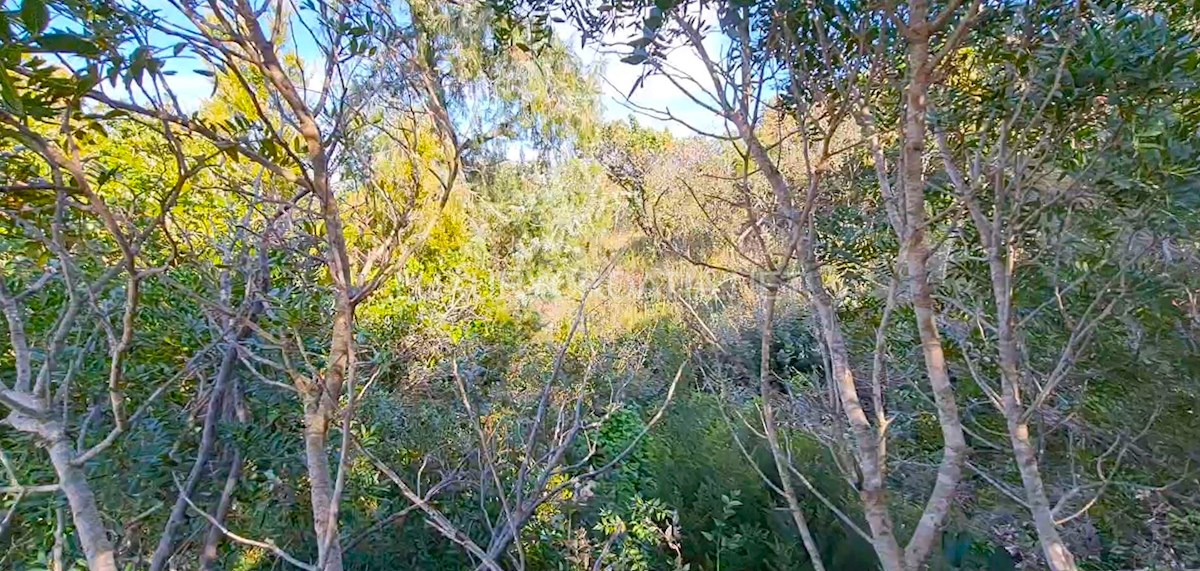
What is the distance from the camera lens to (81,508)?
3.43 feet

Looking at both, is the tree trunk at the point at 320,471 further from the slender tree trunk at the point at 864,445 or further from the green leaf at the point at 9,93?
the slender tree trunk at the point at 864,445

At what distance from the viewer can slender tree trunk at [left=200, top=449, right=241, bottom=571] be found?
1.62 meters

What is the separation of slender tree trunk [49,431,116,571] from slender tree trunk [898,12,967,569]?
55.2 inches

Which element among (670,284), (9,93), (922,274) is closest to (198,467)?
(9,93)

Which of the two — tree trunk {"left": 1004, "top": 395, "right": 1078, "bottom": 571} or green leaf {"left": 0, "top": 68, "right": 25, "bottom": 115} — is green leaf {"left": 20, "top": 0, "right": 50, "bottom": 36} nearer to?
green leaf {"left": 0, "top": 68, "right": 25, "bottom": 115}

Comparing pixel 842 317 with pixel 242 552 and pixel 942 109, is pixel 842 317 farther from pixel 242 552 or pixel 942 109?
pixel 242 552

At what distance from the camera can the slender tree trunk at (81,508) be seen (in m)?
1.03

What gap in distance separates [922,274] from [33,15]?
1408 millimetres

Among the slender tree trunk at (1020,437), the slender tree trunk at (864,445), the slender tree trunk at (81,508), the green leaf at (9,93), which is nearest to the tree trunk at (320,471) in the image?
the slender tree trunk at (81,508)

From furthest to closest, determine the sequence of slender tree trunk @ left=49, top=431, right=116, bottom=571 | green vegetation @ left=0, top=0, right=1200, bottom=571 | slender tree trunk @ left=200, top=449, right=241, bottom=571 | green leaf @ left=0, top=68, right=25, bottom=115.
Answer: slender tree trunk @ left=200, top=449, right=241, bottom=571 → green vegetation @ left=0, top=0, right=1200, bottom=571 → slender tree trunk @ left=49, top=431, right=116, bottom=571 → green leaf @ left=0, top=68, right=25, bottom=115

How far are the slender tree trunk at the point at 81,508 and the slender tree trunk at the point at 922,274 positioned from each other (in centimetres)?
140

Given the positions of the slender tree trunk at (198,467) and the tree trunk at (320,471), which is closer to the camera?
the tree trunk at (320,471)

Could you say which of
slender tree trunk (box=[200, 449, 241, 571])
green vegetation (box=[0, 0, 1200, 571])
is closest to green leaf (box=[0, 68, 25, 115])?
green vegetation (box=[0, 0, 1200, 571])

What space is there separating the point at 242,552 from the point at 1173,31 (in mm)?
2942
